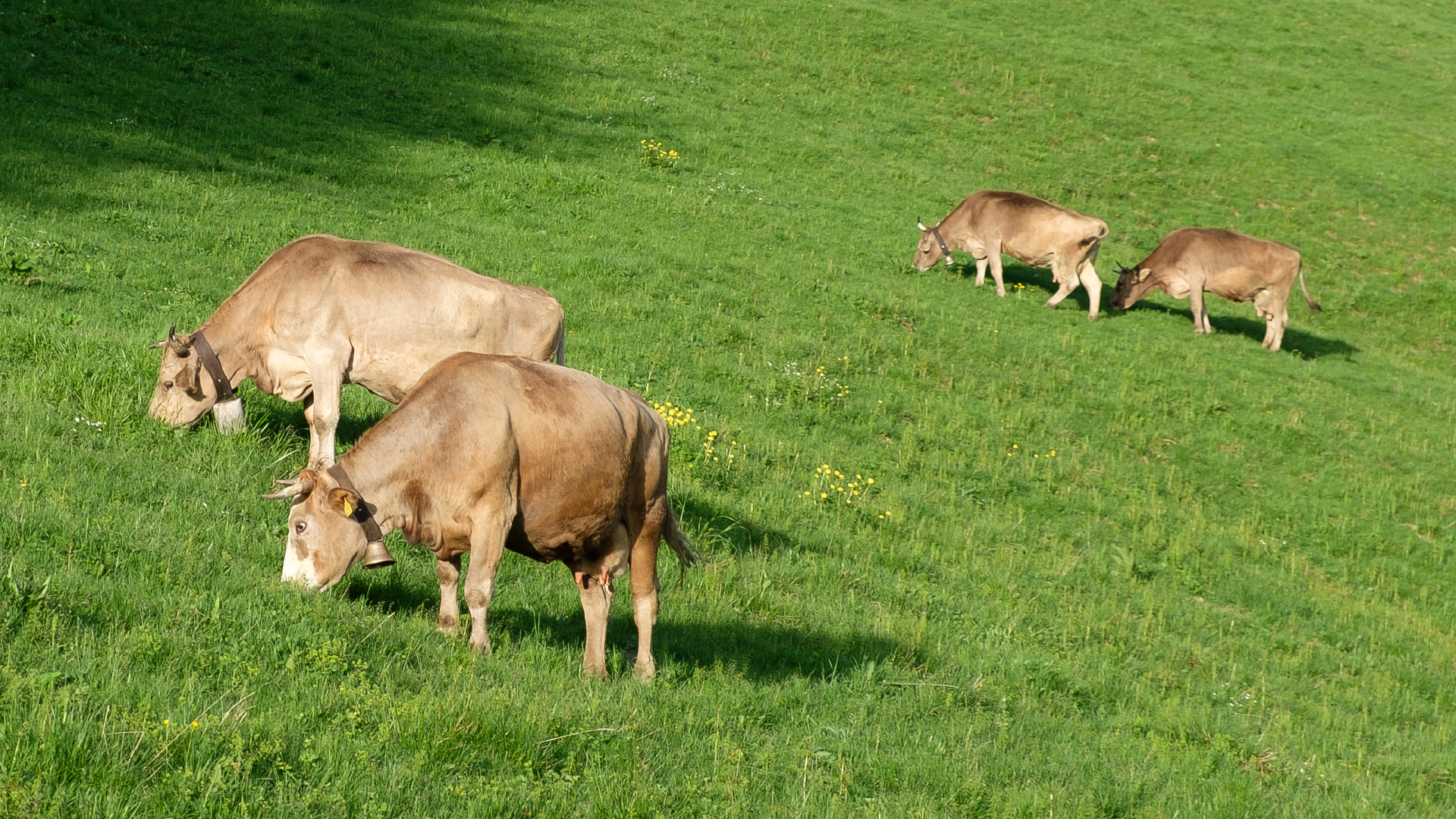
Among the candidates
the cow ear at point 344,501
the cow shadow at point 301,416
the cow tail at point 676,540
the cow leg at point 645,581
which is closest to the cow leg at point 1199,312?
the cow shadow at point 301,416

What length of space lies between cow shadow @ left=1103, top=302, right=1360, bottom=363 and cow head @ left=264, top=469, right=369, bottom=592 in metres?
22.3

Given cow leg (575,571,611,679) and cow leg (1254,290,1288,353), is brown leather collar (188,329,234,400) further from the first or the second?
cow leg (1254,290,1288,353)

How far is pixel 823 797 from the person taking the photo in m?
6.59

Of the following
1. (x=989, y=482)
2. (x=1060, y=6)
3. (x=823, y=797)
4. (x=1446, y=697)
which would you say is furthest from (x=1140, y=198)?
(x=823, y=797)

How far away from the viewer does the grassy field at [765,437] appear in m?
6.25

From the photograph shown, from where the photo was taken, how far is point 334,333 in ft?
33.2

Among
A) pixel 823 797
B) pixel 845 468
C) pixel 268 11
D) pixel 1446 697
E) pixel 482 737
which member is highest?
pixel 268 11

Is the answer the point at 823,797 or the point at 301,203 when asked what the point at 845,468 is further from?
the point at 301,203

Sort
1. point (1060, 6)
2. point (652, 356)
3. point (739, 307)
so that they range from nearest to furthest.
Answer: point (652, 356) → point (739, 307) → point (1060, 6)

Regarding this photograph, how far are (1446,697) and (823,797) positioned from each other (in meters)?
9.45

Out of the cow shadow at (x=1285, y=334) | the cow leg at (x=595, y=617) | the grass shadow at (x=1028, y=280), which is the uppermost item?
the cow leg at (x=595, y=617)

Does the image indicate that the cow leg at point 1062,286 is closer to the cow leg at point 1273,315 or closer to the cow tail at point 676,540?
the cow leg at point 1273,315

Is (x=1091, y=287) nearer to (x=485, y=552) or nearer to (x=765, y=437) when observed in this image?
(x=765, y=437)

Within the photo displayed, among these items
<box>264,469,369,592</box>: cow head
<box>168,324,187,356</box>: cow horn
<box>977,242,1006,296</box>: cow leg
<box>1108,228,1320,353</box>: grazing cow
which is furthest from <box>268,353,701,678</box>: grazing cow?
<box>1108,228,1320,353</box>: grazing cow
